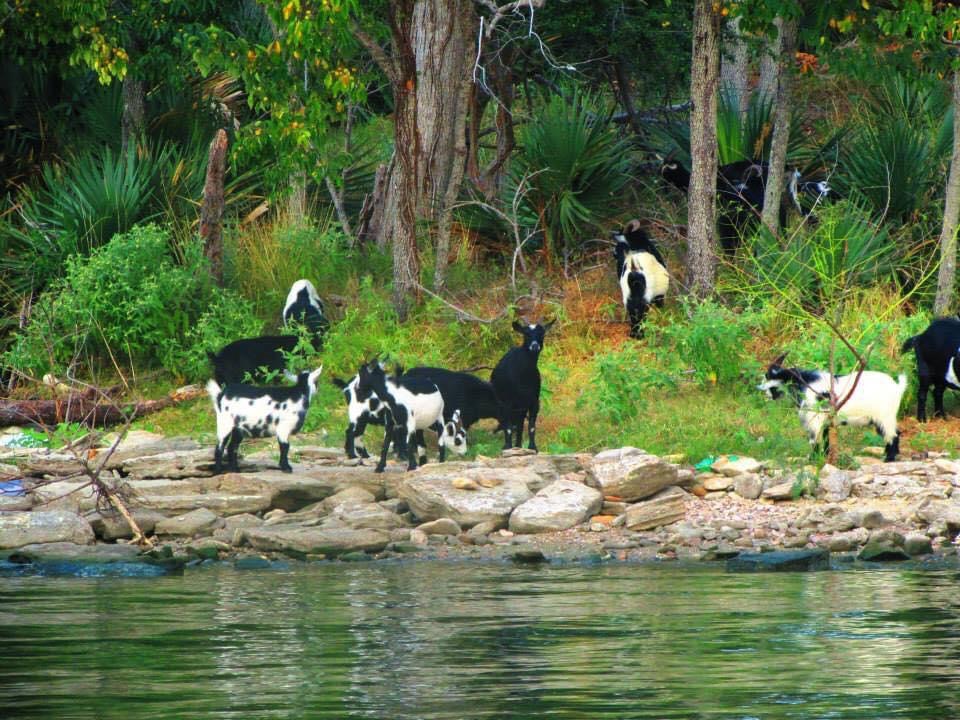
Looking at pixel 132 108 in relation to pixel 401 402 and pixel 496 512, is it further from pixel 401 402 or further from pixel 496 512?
pixel 496 512

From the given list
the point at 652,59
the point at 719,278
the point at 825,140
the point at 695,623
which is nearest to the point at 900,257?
the point at 719,278

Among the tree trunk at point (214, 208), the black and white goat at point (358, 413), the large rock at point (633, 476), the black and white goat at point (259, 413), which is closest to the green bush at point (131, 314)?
the tree trunk at point (214, 208)

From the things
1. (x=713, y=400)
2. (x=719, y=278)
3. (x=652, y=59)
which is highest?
(x=652, y=59)

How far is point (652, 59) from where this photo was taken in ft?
71.7

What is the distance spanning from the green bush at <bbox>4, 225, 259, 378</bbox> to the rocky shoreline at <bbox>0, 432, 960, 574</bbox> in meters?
3.90

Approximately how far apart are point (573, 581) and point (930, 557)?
2592 mm

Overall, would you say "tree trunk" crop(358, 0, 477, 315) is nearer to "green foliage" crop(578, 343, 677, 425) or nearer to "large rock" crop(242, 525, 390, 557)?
"green foliage" crop(578, 343, 677, 425)

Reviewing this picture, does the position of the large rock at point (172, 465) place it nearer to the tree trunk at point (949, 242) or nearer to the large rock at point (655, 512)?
the large rock at point (655, 512)

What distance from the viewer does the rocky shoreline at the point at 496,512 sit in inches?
442

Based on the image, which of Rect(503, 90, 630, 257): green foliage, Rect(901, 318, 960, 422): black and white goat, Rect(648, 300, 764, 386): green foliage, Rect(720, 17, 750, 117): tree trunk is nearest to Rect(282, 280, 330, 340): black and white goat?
Rect(503, 90, 630, 257): green foliage

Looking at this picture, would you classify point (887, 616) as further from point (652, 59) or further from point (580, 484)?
point (652, 59)

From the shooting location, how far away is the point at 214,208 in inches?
687

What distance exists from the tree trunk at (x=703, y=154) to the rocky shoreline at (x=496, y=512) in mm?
4156

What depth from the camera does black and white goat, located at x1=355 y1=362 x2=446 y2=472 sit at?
12891mm
